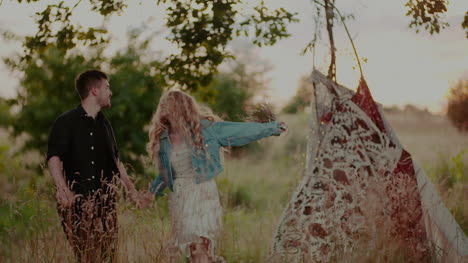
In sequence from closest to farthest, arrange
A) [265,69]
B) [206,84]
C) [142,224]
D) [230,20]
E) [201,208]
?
[142,224] < [201,208] < [230,20] < [206,84] < [265,69]

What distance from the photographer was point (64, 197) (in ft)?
11.9

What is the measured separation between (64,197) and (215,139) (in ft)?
4.36

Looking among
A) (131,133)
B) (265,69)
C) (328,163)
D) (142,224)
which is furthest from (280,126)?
(265,69)

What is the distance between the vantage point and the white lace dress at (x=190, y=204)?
4.07 metres

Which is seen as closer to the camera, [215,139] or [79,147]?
[79,147]

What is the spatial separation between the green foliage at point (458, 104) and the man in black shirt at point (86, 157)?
15287 millimetres

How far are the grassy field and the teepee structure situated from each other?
15.3 inches

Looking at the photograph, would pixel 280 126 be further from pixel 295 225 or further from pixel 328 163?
pixel 295 225

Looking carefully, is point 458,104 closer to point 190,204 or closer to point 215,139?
point 215,139

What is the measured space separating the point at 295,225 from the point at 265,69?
616 inches

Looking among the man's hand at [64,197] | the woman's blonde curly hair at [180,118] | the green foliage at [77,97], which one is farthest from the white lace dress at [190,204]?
the green foliage at [77,97]

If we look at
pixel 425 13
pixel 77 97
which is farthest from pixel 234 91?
pixel 425 13

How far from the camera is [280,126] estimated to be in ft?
13.6

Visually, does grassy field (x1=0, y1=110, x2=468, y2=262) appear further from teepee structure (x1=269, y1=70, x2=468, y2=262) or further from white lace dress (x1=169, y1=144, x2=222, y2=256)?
teepee structure (x1=269, y1=70, x2=468, y2=262)
